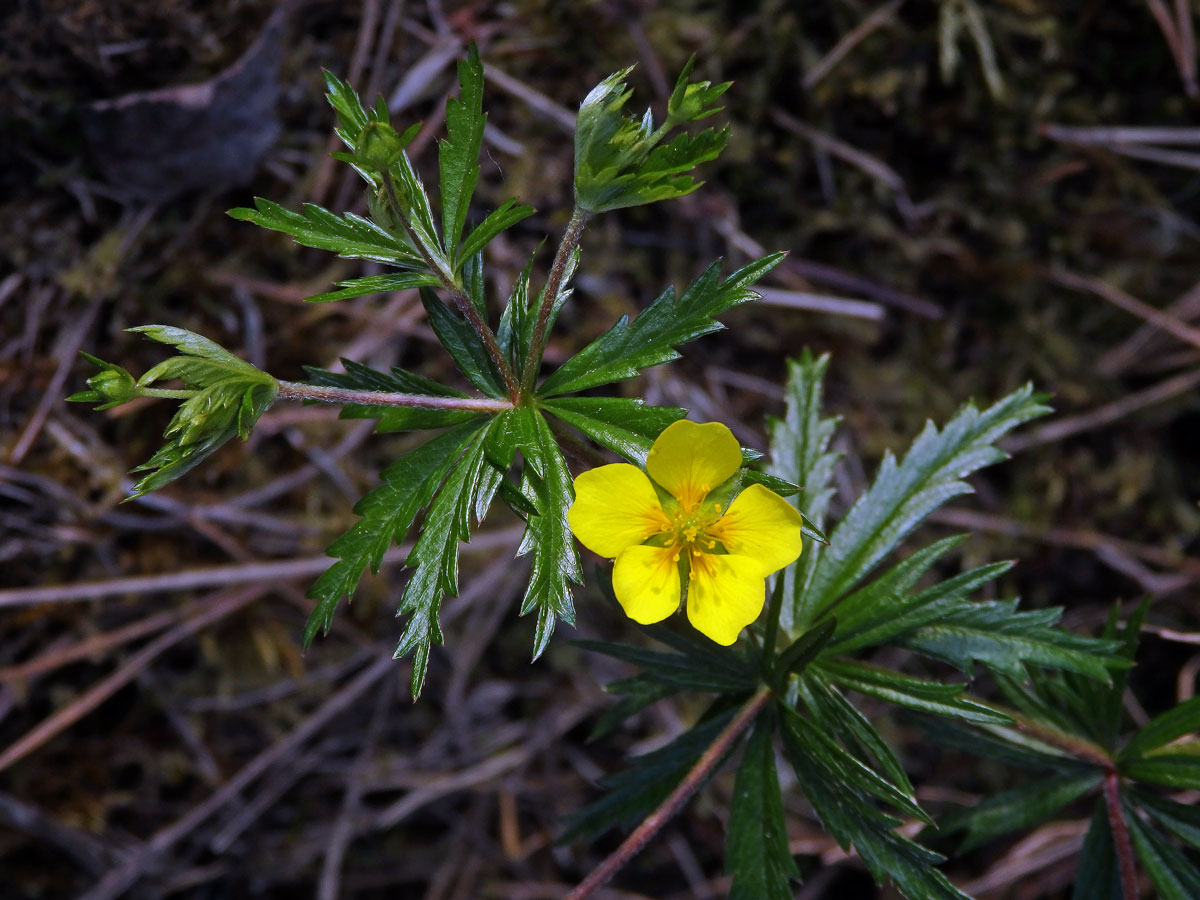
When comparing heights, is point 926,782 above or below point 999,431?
below

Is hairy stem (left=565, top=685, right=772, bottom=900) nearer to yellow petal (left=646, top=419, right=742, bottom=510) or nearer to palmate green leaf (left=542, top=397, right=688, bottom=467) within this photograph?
yellow petal (left=646, top=419, right=742, bottom=510)

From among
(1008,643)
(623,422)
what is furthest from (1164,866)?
(623,422)

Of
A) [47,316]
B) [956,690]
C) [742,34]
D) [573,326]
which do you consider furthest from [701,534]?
[47,316]

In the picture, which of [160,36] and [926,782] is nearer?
[160,36]

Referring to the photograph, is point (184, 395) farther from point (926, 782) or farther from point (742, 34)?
point (926, 782)

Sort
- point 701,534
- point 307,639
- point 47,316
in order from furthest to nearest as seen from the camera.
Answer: point 47,316, point 701,534, point 307,639

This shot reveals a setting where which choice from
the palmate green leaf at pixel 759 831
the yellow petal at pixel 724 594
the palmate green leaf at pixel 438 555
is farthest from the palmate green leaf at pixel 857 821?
the palmate green leaf at pixel 438 555

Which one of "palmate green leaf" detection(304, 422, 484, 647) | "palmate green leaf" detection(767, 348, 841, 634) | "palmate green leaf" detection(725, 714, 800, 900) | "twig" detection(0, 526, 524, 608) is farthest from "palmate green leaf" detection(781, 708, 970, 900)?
"twig" detection(0, 526, 524, 608)
